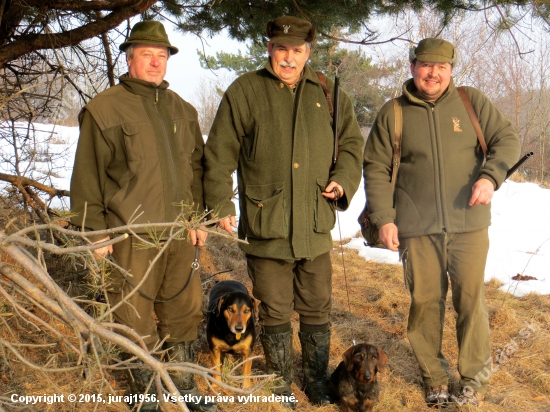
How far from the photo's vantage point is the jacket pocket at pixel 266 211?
3.32m

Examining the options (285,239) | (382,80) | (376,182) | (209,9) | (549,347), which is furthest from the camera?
(382,80)

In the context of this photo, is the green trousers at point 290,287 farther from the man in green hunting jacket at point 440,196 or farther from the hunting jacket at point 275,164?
the man in green hunting jacket at point 440,196

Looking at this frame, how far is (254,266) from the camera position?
11.6ft

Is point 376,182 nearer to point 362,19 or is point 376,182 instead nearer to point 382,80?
point 362,19

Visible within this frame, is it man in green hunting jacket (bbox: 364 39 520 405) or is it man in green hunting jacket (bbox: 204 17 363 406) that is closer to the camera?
man in green hunting jacket (bbox: 204 17 363 406)

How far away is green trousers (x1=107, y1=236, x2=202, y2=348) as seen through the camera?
3.13 m

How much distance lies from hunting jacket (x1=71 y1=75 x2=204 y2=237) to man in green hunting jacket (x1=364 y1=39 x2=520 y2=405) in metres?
1.43

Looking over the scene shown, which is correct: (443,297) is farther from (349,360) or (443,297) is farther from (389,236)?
(349,360)

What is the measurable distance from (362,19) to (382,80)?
58.1 ft

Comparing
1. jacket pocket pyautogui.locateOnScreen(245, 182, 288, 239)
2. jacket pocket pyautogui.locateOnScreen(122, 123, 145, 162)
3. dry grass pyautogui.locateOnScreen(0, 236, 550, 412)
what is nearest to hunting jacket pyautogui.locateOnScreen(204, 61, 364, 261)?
jacket pocket pyautogui.locateOnScreen(245, 182, 288, 239)

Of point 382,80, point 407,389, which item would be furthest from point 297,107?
point 382,80

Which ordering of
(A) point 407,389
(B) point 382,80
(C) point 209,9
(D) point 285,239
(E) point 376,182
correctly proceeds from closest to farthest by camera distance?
1. (D) point 285,239
2. (E) point 376,182
3. (A) point 407,389
4. (C) point 209,9
5. (B) point 382,80

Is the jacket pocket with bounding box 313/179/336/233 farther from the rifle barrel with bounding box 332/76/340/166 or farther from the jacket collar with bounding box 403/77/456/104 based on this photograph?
the jacket collar with bounding box 403/77/456/104

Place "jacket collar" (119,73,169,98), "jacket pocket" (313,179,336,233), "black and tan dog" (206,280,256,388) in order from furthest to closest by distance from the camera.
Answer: "black and tan dog" (206,280,256,388), "jacket pocket" (313,179,336,233), "jacket collar" (119,73,169,98)
